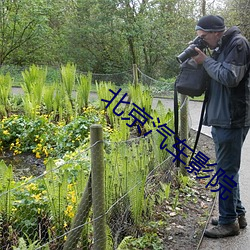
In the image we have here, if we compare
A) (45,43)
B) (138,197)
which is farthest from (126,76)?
(138,197)

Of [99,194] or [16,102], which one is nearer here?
[99,194]

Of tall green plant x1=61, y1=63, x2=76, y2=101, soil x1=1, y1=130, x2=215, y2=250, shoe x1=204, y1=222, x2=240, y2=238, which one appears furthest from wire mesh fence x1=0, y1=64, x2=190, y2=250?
tall green plant x1=61, y1=63, x2=76, y2=101

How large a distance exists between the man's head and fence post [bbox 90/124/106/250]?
4.20ft

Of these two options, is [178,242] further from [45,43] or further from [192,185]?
[45,43]

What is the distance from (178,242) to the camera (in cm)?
338

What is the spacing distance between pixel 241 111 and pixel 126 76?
10.1m

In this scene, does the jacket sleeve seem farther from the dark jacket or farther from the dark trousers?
the dark trousers

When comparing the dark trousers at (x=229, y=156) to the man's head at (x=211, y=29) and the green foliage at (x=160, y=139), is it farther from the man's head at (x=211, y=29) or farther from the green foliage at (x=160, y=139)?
the green foliage at (x=160, y=139)

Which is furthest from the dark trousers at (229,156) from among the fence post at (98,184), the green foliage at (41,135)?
the green foliage at (41,135)

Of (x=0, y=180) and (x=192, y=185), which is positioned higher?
(x=0, y=180)

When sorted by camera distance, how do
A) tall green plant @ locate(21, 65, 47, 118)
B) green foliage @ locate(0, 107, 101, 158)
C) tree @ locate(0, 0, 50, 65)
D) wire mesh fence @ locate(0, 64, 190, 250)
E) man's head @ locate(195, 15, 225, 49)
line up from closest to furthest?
wire mesh fence @ locate(0, 64, 190, 250) < man's head @ locate(195, 15, 225, 49) < green foliage @ locate(0, 107, 101, 158) < tall green plant @ locate(21, 65, 47, 118) < tree @ locate(0, 0, 50, 65)

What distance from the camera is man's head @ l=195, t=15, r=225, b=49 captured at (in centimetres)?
304

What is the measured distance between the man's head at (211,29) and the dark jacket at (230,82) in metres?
0.07

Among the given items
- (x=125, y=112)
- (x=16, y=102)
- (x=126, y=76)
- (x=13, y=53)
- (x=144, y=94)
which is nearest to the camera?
(x=125, y=112)
